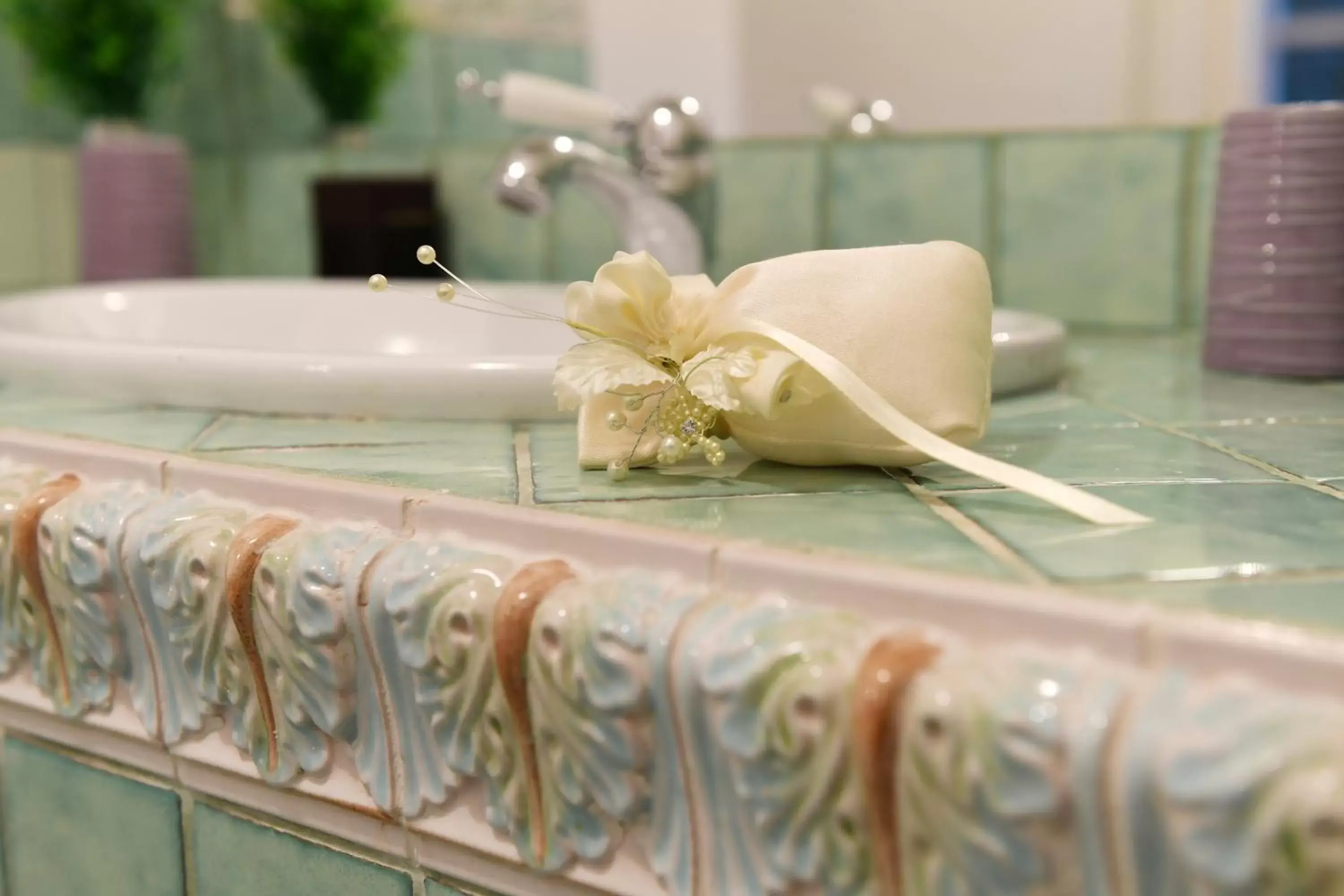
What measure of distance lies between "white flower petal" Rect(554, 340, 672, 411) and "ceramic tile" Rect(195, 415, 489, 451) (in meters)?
0.10

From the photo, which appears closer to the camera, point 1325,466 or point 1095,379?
point 1325,466

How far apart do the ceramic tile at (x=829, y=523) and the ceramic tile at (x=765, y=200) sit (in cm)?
59

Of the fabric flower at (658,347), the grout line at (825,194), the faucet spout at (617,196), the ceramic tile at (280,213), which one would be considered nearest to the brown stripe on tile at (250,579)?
the fabric flower at (658,347)

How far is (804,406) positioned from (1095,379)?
0.33 meters

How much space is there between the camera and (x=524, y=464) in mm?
451

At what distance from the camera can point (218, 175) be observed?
1319 millimetres

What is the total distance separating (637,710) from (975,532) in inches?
4.2

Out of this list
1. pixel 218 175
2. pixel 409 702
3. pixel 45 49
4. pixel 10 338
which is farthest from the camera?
pixel 218 175

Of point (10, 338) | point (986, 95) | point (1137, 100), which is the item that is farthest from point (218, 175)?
point (1137, 100)

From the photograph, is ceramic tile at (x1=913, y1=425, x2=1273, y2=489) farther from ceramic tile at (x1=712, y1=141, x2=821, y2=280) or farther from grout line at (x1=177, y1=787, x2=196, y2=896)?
ceramic tile at (x1=712, y1=141, x2=821, y2=280)

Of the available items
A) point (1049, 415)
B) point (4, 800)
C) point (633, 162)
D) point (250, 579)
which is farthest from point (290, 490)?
point (633, 162)

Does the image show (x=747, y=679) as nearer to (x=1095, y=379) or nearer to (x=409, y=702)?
(x=409, y=702)

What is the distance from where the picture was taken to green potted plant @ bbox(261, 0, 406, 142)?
4.00 feet

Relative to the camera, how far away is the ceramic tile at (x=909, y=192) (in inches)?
35.6
